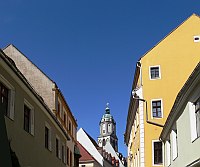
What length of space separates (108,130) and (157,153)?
102m

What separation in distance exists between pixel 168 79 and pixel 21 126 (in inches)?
655

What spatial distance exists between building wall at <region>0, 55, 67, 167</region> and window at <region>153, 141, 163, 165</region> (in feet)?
30.8

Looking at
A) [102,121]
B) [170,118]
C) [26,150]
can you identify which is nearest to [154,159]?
[170,118]

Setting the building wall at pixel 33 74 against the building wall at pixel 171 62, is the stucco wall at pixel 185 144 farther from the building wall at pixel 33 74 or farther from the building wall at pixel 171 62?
the building wall at pixel 33 74

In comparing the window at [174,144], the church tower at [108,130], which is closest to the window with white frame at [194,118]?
the window at [174,144]

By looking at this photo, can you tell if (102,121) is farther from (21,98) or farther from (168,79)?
(21,98)

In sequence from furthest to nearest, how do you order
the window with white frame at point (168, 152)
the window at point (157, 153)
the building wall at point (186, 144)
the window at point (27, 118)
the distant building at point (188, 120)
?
the window at point (157, 153) → the window with white frame at point (168, 152) → the window at point (27, 118) → the building wall at point (186, 144) → the distant building at point (188, 120)

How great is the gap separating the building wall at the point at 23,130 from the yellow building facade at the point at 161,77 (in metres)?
9.28

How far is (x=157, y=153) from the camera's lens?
28328 millimetres

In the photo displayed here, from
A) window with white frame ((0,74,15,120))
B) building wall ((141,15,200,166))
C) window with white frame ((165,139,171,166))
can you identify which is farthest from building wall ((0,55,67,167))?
building wall ((141,15,200,166))

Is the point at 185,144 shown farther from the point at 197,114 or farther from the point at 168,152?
the point at 168,152

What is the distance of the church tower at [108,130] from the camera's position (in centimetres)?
12719

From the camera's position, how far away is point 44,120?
19.8m

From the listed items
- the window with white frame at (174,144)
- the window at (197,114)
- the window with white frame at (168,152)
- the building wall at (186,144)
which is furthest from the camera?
the window with white frame at (168,152)
